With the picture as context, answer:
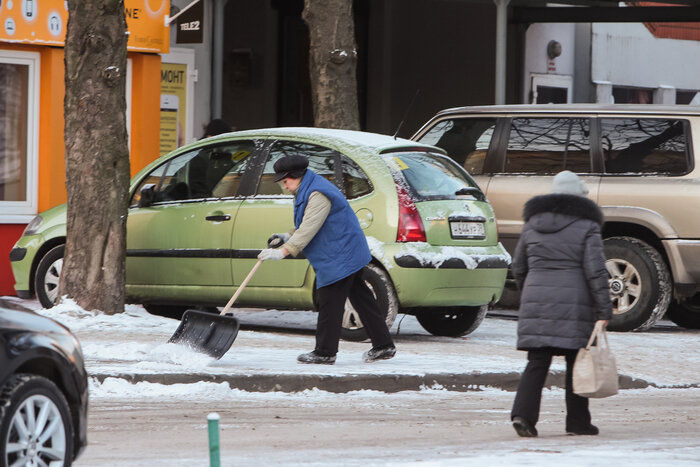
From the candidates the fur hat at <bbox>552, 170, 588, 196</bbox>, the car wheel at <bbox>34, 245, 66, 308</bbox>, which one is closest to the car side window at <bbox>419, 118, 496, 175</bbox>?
the car wheel at <bbox>34, 245, 66, 308</bbox>

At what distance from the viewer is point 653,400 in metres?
10.1

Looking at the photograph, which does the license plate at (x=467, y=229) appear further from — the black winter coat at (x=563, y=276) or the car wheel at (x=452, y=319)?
the black winter coat at (x=563, y=276)

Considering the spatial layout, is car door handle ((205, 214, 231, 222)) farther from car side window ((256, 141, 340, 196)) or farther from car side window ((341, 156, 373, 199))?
car side window ((341, 156, 373, 199))

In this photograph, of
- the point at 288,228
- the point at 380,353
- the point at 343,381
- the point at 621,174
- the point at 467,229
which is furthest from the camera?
the point at 621,174

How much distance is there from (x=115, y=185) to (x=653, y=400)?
5.05 m

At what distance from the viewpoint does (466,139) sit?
14.8 metres

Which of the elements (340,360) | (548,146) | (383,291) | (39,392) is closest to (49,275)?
(383,291)

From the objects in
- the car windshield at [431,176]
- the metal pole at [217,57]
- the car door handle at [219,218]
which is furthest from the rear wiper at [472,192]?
the metal pole at [217,57]

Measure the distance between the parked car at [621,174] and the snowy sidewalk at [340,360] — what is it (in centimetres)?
51

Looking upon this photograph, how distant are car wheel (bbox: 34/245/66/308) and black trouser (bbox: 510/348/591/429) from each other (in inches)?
247

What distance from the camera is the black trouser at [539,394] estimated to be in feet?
27.1

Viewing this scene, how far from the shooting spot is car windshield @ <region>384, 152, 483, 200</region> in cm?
1208

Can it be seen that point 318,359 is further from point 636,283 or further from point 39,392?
point 39,392

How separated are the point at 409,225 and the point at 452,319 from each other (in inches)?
63.3
